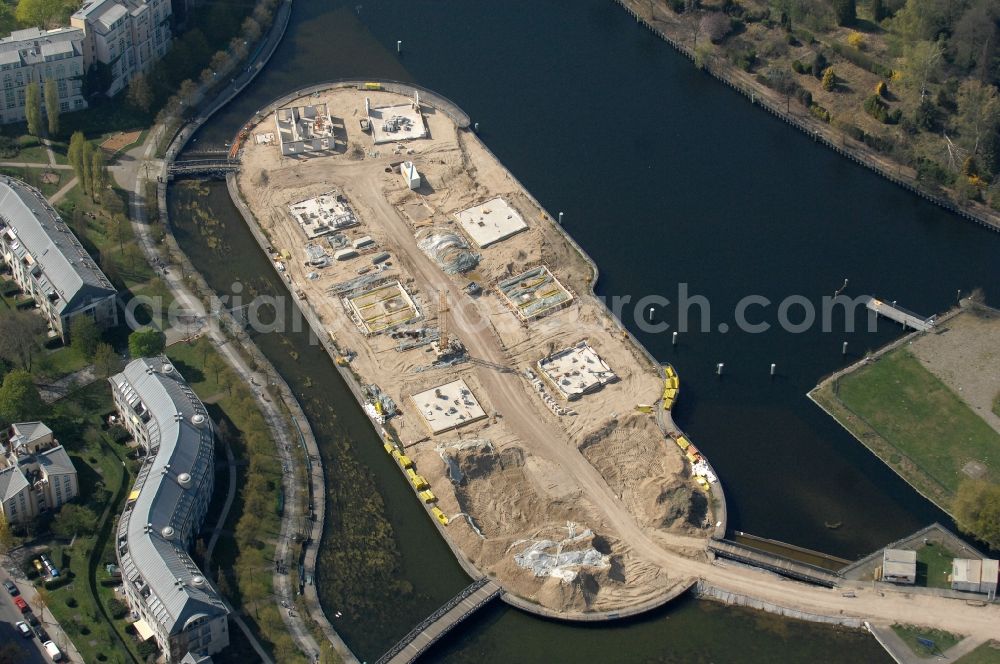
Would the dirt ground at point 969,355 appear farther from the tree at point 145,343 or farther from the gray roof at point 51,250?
the gray roof at point 51,250

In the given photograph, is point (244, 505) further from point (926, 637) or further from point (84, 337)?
point (926, 637)

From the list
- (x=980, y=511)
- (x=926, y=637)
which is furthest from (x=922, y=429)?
(x=926, y=637)

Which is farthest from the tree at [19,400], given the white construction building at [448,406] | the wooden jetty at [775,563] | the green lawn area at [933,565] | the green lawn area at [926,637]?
the green lawn area at [933,565]

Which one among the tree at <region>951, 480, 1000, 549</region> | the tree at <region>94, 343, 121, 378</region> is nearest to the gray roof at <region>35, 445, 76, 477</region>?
the tree at <region>94, 343, 121, 378</region>

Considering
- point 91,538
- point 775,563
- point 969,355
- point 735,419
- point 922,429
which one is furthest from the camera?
point 969,355

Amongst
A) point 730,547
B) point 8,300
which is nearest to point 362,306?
point 8,300

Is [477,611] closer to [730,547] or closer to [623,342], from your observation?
[730,547]

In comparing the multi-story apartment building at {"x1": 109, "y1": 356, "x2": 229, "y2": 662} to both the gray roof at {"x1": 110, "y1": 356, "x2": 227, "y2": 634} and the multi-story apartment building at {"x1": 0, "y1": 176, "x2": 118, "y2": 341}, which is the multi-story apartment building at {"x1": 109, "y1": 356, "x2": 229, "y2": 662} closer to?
the gray roof at {"x1": 110, "y1": 356, "x2": 227, "y2": 634}
